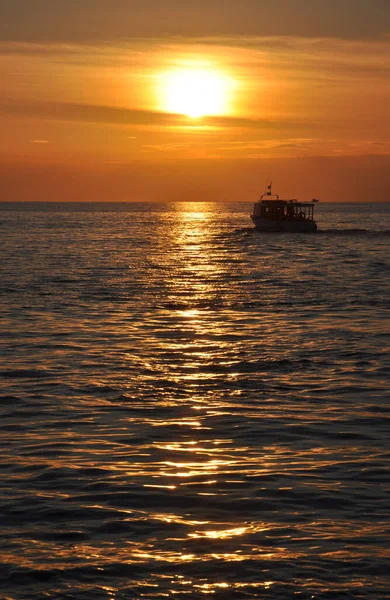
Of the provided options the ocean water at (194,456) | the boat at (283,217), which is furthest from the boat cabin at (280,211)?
the ocean water at (194,456)

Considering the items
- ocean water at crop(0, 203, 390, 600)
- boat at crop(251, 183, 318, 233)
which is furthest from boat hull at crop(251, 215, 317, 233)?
ocean water at crop(0, 203, 390, 600)

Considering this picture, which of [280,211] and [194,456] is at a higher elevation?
[280,211]

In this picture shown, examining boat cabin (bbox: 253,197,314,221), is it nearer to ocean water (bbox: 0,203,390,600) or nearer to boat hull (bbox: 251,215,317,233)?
boat hull (bbox: 251,215,317,233)

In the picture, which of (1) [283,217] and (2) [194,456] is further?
(1) [283,217]

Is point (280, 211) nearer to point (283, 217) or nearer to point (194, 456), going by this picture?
point (283, 217)

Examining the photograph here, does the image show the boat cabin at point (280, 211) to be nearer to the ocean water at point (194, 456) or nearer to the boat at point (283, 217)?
the boat at point (283, 217)

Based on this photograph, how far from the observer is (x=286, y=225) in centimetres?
12356

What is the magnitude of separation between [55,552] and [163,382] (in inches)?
415

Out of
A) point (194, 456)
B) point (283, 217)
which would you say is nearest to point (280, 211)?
point (283, 217)

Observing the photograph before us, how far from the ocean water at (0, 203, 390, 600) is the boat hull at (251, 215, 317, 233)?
288ft

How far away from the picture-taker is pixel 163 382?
21.4m

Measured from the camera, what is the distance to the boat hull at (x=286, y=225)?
12269cm

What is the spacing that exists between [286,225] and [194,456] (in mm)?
110035

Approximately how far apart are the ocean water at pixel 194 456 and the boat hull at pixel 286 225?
8784cm
